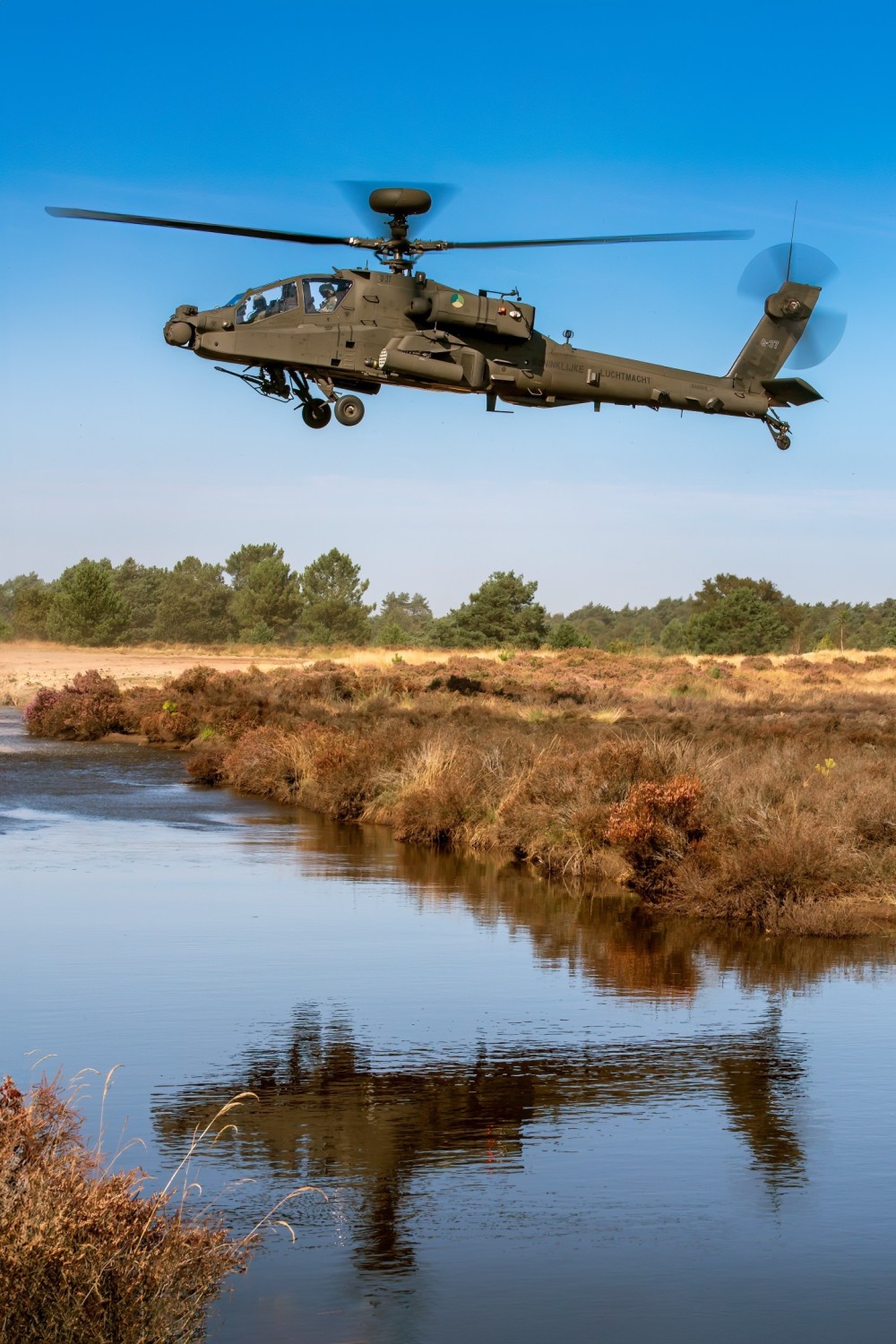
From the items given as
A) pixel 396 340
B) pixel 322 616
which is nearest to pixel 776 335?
pixel 396 340

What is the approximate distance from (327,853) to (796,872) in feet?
23.7

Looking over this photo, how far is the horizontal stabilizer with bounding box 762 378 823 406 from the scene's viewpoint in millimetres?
30484

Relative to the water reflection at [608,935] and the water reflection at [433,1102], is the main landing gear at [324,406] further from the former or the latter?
the water reflection at [433,1102]

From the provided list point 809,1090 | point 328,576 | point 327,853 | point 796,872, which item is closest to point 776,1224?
point 809,1090

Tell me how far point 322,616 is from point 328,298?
344ft

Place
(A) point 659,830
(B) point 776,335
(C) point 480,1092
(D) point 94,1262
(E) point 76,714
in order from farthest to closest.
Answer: (E) point 76,714, (B) point 776,335, (A) point 659,830, (C) point 480,1092, (D) point 94,1262

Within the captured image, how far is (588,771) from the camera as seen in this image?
70.3 feet

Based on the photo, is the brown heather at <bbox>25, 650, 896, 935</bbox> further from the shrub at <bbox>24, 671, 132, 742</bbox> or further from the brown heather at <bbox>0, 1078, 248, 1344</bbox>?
the brown heather at <bbox>0, 1078, 248, 1344</bbox>

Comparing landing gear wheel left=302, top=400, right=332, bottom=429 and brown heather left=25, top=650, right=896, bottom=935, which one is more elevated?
landing gear wheel left=302, top=400, right=332, bottom=429

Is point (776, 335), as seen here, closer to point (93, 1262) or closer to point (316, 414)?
point (316, 414)

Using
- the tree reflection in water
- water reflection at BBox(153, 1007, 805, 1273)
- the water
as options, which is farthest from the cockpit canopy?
water reflection at BBox(153, 1007, 805, 1273)

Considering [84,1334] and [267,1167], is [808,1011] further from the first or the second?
[84,1334]

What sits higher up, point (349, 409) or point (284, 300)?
point (284, 300)

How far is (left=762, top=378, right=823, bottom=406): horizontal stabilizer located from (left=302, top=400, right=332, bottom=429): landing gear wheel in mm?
8567
